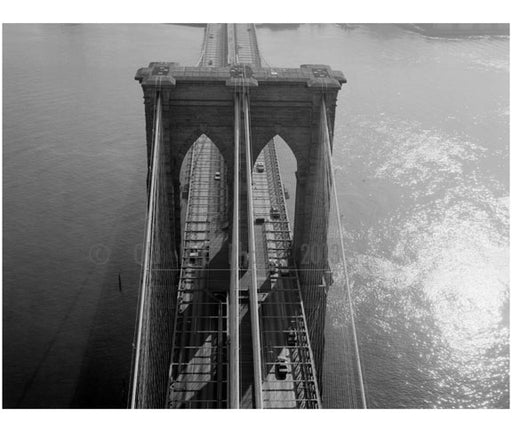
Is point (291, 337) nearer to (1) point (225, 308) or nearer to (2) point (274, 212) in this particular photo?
(1) point (225, 308)

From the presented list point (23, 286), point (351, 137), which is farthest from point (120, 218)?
point (351, 137)

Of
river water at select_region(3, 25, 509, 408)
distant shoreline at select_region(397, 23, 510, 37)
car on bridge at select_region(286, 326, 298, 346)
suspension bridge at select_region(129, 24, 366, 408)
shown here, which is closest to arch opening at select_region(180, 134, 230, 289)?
suspension bridge at select_region(129, 24, 366, 408)

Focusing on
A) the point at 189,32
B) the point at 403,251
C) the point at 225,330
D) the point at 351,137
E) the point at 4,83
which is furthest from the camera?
the point at 189,32

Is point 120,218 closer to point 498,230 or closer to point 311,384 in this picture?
point 311,384

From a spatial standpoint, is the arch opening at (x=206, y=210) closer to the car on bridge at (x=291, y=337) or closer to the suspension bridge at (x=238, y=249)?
the suspension bridge at (x=238, y=249)

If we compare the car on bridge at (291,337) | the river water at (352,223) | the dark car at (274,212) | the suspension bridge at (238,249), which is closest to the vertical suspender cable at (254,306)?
the suspension bridge at (238,249)

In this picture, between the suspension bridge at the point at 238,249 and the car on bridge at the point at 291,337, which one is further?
the car on bridge at the point at 291,337
